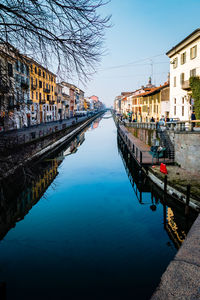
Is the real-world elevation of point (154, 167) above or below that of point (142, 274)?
above

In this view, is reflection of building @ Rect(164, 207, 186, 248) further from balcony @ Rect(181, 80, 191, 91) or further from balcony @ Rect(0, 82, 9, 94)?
balcony @ Rect(181, 80, 191, 91)

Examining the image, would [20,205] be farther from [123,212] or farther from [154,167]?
[154,167]

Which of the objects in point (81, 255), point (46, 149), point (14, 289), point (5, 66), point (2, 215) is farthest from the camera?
point (46, 149)

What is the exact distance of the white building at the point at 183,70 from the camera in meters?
20.9

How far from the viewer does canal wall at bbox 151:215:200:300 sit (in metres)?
3.42

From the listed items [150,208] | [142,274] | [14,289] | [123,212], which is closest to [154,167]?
[150,208]

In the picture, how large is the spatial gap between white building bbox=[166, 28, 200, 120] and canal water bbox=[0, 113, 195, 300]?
1290cm

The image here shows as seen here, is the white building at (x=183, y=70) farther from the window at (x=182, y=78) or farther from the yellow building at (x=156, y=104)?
the yellow building at (x=156, y=104)

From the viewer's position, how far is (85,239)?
8.62m

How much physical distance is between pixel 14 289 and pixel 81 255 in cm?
239

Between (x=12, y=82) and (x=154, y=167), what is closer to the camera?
(x=12, y=82)

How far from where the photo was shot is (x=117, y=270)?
6.93 meters

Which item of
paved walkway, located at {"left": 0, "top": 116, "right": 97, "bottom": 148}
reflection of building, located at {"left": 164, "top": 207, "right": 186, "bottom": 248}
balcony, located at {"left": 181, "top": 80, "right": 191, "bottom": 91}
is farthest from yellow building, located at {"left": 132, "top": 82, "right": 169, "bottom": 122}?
reflection of building, located at {"left": 164, "top": 207, "right": 186, "bottom": 248}

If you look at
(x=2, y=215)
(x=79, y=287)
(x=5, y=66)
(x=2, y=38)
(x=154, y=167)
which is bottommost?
(x=79, y=287)
